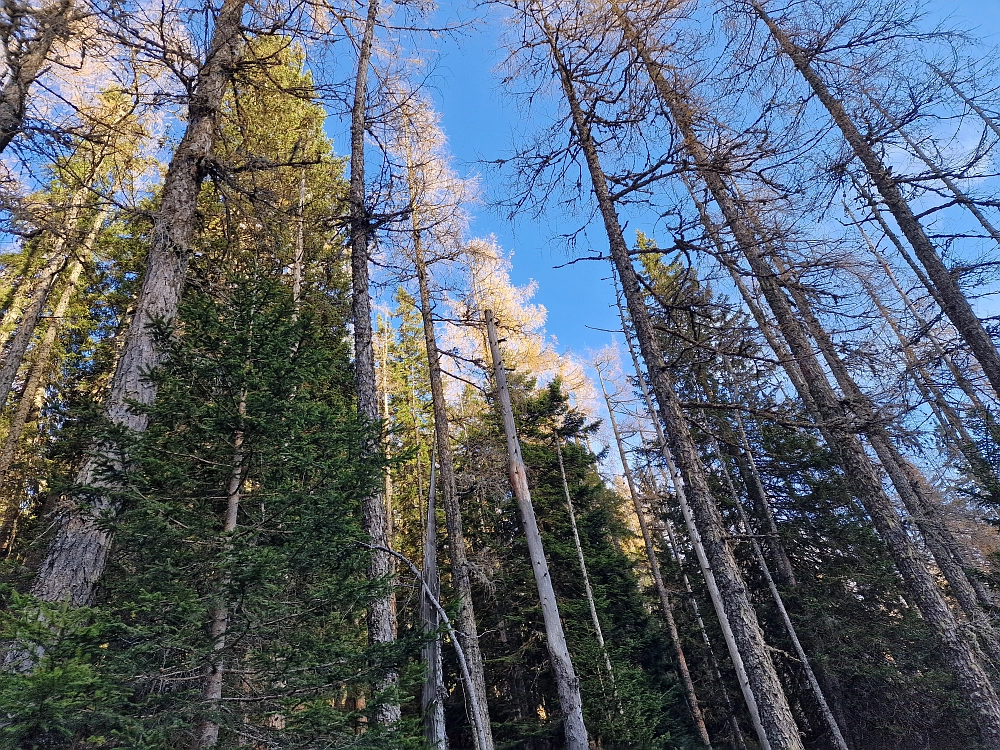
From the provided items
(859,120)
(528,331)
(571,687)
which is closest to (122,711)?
(571,687)

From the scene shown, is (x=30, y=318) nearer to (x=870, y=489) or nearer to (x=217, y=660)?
(x=217, y=660)

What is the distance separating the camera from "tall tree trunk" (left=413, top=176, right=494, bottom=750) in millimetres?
7887

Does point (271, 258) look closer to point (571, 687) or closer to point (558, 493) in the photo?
point (571, 687)

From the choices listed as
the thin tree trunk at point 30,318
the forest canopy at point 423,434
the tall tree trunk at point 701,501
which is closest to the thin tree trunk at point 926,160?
the forest canopy at point 423,434

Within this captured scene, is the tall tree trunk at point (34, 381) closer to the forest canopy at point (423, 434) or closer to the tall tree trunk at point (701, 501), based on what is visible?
the forest canopy at point (423, 434)

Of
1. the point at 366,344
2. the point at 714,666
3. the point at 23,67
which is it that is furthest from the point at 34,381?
the point at 714,666

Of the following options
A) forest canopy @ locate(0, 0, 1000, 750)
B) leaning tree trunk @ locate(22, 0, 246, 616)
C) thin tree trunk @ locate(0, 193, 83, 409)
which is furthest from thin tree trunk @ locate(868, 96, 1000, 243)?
thin tree trunk @ locate(0, 193, 83, 409)

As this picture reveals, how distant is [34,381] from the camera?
10695mm

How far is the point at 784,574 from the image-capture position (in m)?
11.9

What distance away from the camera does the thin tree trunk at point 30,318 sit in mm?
9055

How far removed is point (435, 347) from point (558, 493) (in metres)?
6.08

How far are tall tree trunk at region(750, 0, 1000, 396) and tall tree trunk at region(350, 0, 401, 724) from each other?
268 inches

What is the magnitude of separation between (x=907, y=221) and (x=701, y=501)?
21.3 feet

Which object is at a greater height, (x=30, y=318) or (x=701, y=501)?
(x=30, y=318)
